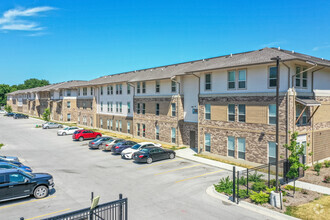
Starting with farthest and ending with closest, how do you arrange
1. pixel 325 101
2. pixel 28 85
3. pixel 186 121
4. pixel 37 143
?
1. pixel 28 85
2. pixel 37 143
3. pixel 186 121
4. pixel 325 101

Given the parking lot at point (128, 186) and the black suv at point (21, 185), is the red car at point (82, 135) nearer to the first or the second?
the parking lot at point (128, 186)

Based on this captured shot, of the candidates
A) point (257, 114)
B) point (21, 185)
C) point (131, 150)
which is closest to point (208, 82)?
point (257, 114)

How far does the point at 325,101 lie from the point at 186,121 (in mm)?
14807

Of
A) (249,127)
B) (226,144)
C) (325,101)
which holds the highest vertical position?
(325,101)

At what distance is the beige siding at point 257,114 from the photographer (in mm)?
21689

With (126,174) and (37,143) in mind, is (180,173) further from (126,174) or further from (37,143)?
(37,143)

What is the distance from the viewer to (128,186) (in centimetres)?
1745

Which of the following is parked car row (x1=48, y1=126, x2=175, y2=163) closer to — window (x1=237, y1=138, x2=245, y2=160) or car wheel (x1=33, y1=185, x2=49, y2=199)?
window (x1=237, y1=138, x2=245, y2=160)

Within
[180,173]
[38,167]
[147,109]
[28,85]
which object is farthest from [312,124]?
[28,85]

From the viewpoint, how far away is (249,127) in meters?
22.9

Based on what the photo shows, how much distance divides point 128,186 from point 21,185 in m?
6.50

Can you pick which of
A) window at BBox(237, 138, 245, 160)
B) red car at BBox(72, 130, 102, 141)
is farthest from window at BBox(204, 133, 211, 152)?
red car at BBox(72, 130, 102, 141)

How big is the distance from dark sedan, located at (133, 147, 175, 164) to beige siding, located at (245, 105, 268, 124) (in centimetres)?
858

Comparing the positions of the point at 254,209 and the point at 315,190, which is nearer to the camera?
the point at 254,209
